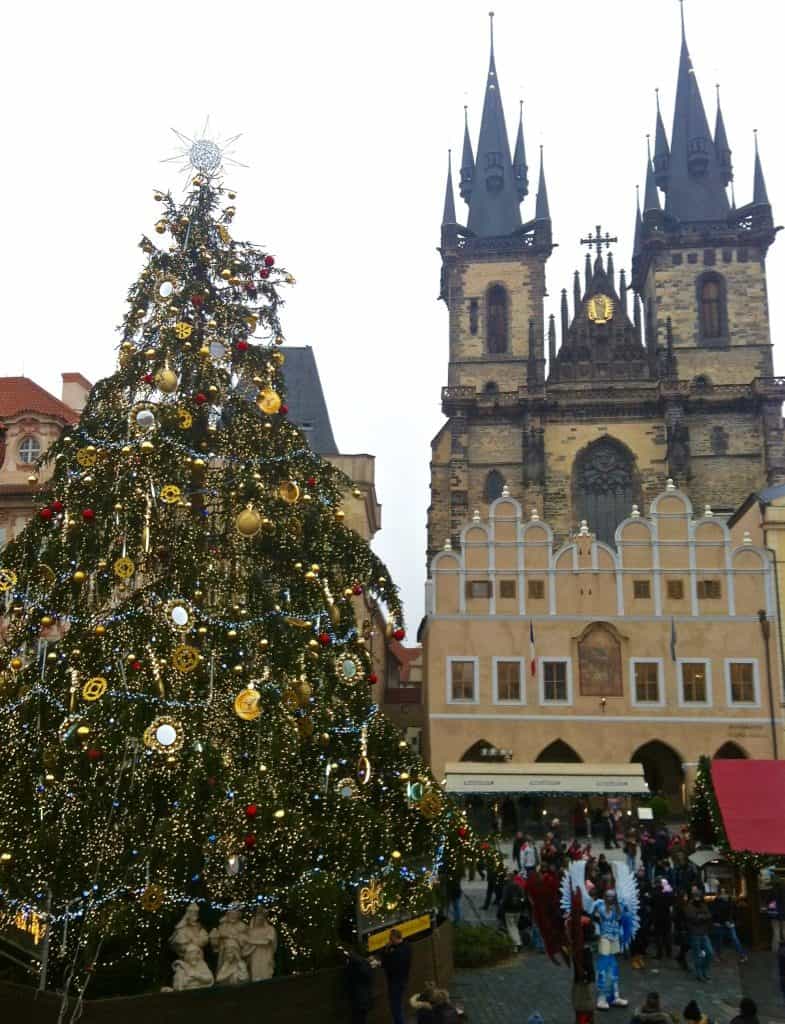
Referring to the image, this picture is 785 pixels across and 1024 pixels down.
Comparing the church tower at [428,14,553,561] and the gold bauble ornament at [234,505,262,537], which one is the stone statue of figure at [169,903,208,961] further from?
the church tower at [428,14,553,561]

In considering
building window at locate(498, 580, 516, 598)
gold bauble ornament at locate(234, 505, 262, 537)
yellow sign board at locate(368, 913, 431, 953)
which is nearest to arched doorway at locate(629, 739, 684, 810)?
building window at locate(498, 580, 516, 598)

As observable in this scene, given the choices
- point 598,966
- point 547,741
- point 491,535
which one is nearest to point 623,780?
point 547,741

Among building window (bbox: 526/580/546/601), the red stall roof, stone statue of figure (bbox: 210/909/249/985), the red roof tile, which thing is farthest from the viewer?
building window (bbox: 526/580/546/601)

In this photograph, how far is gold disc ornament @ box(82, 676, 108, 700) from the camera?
8992 millimetres

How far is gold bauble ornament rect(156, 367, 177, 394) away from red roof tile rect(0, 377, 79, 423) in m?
16.9

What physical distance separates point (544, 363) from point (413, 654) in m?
25.2

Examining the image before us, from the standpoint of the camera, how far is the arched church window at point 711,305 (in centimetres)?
4941

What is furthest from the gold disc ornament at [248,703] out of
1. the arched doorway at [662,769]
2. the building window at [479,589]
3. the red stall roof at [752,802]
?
the arched doorway at [662,769]

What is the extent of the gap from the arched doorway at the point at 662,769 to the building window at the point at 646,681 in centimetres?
124

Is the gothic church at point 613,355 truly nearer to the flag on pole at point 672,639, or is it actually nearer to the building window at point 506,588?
the building window at point 506,588

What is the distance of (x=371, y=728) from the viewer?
10.9m

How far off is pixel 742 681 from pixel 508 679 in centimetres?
654

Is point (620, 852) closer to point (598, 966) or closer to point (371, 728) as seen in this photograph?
point (598, 966)

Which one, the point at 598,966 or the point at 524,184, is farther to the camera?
the point at 524,184
